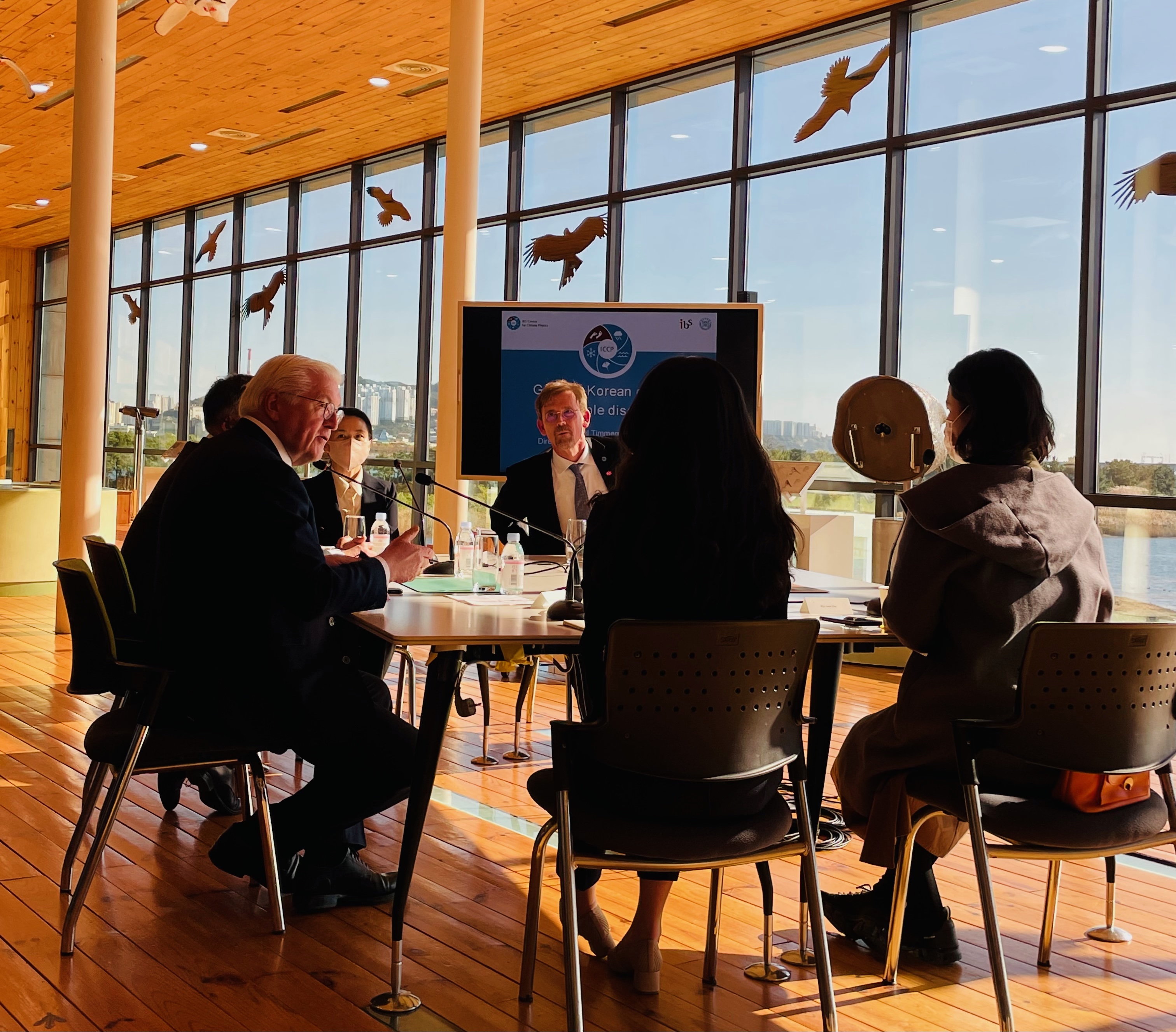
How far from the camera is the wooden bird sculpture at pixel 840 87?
23.8 feet

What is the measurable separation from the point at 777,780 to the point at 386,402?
8851mm

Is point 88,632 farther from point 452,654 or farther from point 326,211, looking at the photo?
point 326,211

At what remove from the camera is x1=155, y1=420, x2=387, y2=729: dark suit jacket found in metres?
2.81

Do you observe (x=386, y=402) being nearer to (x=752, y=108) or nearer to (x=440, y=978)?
(x=752, y=108)

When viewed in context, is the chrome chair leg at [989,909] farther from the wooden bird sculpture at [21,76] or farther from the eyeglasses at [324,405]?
the wooden bird sculpture at [21,76]

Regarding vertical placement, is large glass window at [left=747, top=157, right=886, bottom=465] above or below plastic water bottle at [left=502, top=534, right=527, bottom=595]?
above

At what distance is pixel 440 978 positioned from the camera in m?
2.70

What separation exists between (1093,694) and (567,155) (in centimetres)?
751

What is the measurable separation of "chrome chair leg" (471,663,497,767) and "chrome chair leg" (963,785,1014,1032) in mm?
2474

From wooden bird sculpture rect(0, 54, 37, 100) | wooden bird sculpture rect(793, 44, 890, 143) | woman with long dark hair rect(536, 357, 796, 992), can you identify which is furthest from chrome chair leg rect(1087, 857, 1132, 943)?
wooden bird sculpture rect(0, 54, 37, 100)

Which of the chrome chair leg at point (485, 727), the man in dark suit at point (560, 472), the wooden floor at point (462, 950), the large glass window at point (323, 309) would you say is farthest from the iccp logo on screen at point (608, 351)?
the large glass window at point (323, 309)

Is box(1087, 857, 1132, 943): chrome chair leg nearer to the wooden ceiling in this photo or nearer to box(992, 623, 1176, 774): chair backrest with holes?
box(992, 623, 1176, 774): chair backrest with holes

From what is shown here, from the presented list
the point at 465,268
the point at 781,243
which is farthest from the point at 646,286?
the point at 465,268

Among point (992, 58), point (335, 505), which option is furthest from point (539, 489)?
point (992, 58)
